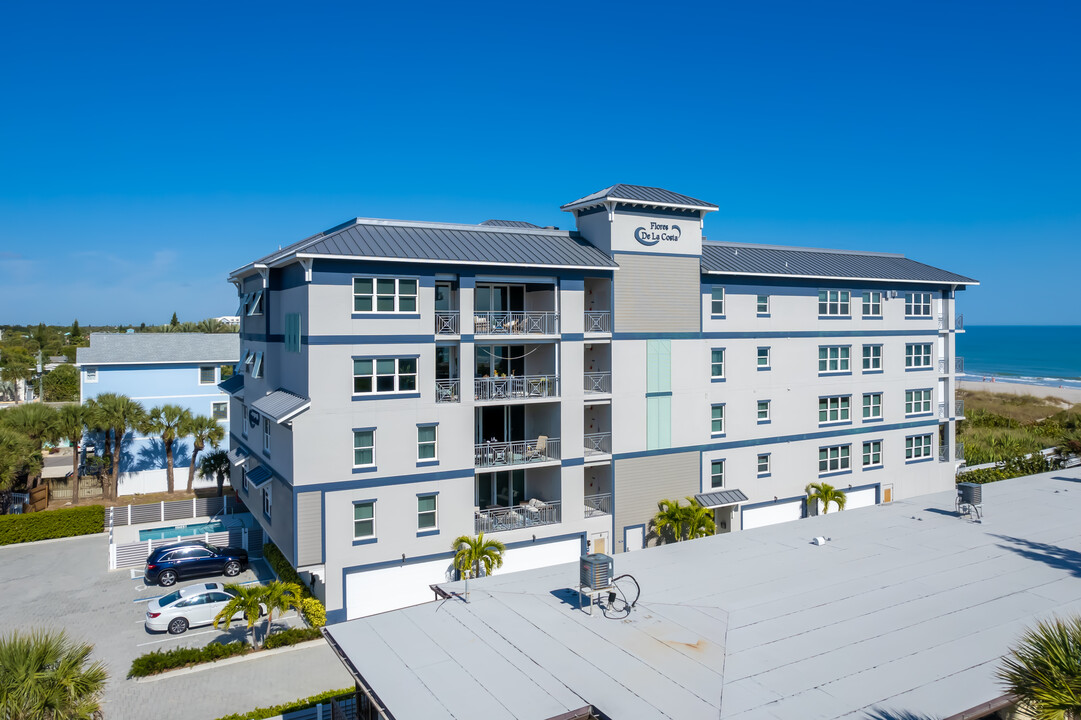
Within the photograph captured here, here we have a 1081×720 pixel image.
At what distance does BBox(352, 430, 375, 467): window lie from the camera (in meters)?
24.4

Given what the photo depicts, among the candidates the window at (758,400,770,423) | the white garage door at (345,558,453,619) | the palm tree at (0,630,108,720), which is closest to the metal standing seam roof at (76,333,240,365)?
the white garage door at (345,558,453,619)

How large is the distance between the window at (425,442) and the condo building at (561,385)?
2.3 inches

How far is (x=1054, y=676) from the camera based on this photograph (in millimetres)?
9508

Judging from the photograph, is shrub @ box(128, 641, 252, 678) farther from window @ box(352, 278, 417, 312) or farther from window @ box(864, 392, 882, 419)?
window @ box(864, 392, 882, 419)

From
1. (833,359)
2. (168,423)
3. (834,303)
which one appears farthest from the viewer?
(168,423)

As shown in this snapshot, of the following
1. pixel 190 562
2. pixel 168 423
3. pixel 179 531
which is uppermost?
pixel 168 423

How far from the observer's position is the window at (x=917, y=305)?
125 ft

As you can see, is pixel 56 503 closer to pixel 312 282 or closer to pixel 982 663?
pixel 312 282

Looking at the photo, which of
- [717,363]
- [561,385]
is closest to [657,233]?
[717,363]

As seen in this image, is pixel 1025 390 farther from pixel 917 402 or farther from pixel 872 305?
pixel 872 305

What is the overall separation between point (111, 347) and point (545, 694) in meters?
40.1

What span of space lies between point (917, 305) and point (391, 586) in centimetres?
2967

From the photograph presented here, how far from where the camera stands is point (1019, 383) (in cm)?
13462

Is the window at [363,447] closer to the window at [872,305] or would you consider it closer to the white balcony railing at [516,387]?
the white balcony railing at [516,387]
